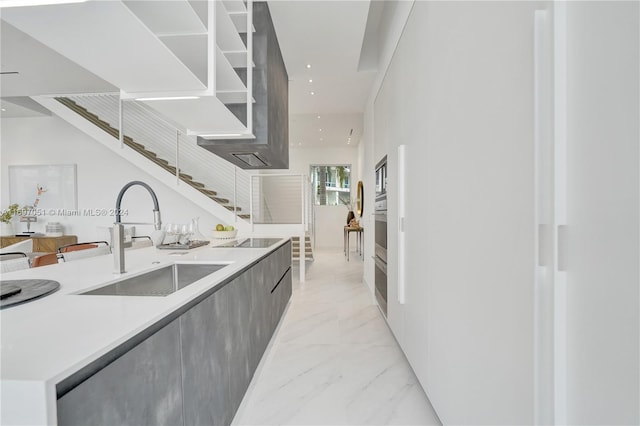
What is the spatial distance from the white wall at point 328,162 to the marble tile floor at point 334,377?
5925 mm

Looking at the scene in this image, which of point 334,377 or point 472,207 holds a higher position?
point 472,207

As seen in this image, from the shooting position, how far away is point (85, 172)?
20.2 feet

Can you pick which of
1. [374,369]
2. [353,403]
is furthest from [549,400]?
[374,369]

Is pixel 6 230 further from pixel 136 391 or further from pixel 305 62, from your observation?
pixel 136 391

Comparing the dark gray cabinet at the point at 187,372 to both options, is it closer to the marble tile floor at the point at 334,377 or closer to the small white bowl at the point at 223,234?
the marble tile floor at the point at 334,377

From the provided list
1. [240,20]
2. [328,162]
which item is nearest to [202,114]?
[240,20]

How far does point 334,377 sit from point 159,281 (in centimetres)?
131

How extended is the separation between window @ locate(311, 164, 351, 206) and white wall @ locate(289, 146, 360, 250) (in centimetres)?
18

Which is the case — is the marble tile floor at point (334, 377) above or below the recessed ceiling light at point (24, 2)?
below

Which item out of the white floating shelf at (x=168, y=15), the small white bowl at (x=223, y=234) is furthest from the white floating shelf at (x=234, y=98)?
the small white bowl at (x=223, y=234)

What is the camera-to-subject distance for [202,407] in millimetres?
1139

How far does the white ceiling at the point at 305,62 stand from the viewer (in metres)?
2.59

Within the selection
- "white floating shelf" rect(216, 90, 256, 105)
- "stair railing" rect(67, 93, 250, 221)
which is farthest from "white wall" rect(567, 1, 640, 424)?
"stair railing" rect(67, 93, 250, 221)

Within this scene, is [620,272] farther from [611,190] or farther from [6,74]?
[6,74]
